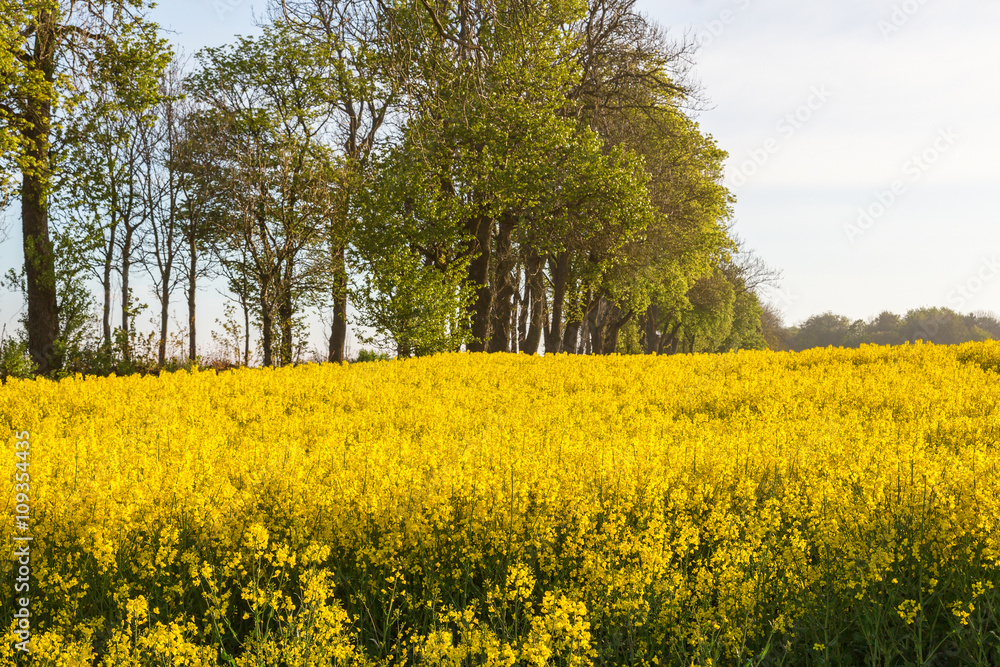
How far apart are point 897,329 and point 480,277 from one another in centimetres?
11535

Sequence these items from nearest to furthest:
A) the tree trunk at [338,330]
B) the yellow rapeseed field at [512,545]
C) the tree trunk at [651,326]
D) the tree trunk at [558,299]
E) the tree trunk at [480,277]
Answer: the yellow rapeseed field at [512,545] → the tree trunk at [480,277] → the tree trunk at [338,330] → the tree trunk at [558,299] → the tree trunk at [651,326]

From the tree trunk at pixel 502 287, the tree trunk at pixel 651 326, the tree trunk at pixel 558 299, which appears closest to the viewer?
the tree trunk at pixel 502 287

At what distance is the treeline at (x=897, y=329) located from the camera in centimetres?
10556

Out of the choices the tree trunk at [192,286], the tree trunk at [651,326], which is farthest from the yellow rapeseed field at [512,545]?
the tree trunk at [651,326]

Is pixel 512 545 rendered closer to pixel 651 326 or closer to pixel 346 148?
pixel 346 148

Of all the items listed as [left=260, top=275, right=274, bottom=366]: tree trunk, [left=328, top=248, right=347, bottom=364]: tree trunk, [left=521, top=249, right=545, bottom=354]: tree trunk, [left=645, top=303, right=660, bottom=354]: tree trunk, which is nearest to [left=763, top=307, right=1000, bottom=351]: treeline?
[left=645, top=303, right=660, bottom=354]: tree trunk

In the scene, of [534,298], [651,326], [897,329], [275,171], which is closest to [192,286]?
[275,171]

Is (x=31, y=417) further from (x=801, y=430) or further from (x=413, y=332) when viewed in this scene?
(x=413, y=332)

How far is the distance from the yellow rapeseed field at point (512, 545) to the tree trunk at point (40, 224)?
10224 mm

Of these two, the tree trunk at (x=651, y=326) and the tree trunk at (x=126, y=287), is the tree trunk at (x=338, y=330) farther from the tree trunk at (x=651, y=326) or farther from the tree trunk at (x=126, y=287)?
the tree trunk at (x=651, y=326)

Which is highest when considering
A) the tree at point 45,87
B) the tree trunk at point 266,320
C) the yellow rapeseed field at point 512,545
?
the tree at point 45,87

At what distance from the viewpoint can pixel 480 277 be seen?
2092 cm

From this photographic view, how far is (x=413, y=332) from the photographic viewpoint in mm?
18562

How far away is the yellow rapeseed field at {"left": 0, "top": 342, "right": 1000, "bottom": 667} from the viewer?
3068 millimetres
